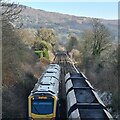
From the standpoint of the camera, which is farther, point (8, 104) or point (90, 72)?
point (90, 72)

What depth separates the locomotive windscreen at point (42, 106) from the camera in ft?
52.2

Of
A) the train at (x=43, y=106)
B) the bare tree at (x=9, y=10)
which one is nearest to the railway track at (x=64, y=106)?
the train at (x=43, y=106)

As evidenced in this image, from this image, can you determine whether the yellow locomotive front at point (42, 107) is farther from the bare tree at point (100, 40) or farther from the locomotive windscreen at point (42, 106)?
the bare tree at point (100, 40)

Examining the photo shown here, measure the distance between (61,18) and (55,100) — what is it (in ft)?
600

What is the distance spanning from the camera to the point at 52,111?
15906mm

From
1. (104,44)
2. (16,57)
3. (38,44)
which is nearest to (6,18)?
(16,57)

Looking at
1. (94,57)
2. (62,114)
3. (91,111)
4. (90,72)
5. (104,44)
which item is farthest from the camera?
(104,44)

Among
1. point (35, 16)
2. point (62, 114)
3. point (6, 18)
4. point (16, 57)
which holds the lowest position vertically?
point (62, 114)

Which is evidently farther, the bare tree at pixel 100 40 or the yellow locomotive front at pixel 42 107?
the bare tree at pixel 100 40

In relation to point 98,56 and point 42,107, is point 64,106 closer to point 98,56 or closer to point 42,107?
point 42,107

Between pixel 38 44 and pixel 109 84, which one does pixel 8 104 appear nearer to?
pixel 109 84

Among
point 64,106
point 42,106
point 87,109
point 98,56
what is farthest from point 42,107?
point 98,56

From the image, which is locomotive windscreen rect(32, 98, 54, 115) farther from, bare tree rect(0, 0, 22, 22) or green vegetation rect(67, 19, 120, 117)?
green vegetation rect(67, 19, 120, 117)

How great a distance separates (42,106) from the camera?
16.0 m
